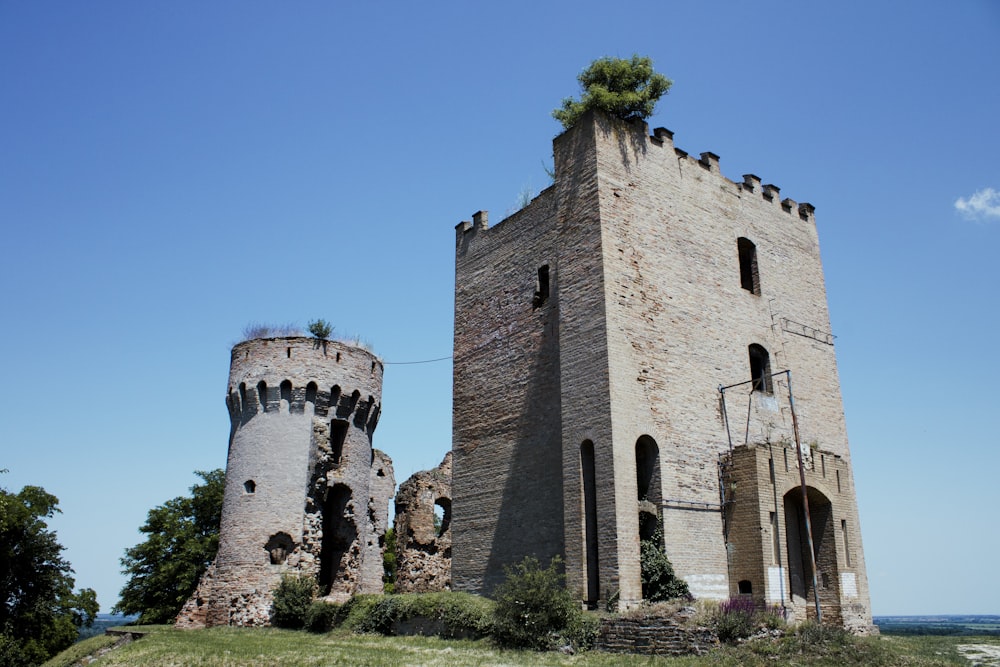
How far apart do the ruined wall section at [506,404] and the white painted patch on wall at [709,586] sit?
3161 mm

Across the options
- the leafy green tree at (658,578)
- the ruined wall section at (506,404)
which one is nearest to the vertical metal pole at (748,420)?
the leafy green tree at (658,578)

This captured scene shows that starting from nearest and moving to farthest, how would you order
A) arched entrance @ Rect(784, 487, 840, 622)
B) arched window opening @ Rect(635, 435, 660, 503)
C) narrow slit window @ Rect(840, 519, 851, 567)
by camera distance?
arched window opening @ Rect(635, 435, 660, 503), arched entrance @ Rect(784, 487, 840, 622), narrow slit window @ Rect(840, 519, 851, 567)

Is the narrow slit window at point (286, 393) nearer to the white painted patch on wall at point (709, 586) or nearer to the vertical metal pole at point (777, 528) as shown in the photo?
the white painted patch on wall at point (709, 586)

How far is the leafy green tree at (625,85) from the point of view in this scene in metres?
20.8

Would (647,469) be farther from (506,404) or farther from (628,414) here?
(506,404)

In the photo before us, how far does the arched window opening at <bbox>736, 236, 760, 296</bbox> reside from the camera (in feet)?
73.4

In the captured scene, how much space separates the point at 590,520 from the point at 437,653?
14.4ft

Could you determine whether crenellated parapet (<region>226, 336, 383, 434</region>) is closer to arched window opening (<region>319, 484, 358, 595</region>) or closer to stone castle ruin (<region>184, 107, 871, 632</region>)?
stone castle ruin (<region>184, 107, 871, 632</region>)

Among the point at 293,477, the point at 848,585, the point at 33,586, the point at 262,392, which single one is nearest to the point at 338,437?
the point at 293,477

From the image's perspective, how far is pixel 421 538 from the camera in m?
26.7

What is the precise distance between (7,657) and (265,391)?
46.0 feet

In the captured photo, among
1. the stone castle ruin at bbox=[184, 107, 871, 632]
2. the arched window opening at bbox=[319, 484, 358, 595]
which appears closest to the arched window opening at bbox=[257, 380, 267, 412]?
the stone castle ruin at bbox=[184, 107, 871, 632]

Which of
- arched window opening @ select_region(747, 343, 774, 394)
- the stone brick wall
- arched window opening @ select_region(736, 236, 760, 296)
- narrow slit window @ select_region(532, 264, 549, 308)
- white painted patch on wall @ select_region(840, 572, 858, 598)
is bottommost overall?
the stone brick wall

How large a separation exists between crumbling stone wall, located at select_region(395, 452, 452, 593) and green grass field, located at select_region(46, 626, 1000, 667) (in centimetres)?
620
